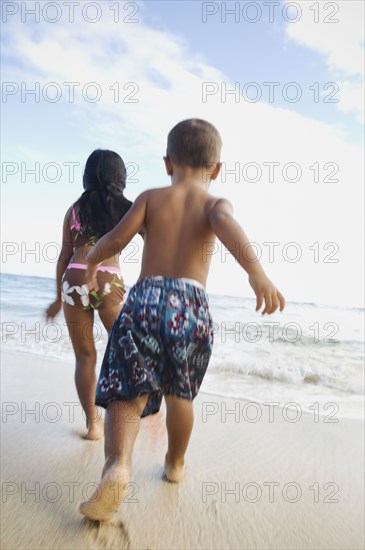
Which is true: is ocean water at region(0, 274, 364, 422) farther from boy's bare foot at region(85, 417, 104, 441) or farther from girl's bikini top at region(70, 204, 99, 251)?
boy's bare foot at region(85, 417, 104, 441)

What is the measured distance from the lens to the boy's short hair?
215 cm

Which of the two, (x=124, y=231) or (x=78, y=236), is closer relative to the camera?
(x=124, y=231)

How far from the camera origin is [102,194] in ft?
9.41

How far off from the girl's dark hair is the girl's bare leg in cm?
49

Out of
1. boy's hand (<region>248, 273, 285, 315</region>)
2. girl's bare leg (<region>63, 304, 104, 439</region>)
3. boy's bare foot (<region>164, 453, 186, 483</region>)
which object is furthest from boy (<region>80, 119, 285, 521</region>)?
girl's bare leg (<region>63, 304, 104, 439</region>)

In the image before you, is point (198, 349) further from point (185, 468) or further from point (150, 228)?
point (185, 468)

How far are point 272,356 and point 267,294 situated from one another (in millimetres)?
4333

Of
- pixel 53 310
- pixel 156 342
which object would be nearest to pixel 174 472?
pixel 156 342

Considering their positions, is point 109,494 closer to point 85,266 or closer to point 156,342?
point 156,342

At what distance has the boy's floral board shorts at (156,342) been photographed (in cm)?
195

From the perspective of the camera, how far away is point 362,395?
15.0 ft

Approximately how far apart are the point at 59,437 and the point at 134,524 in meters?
1.15

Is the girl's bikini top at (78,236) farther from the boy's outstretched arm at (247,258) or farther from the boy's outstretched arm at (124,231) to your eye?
the boy's outstretched arm at (247,258)

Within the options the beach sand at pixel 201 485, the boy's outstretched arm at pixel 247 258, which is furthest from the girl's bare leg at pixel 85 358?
the boy's outstretched arm at pixel 247 258
